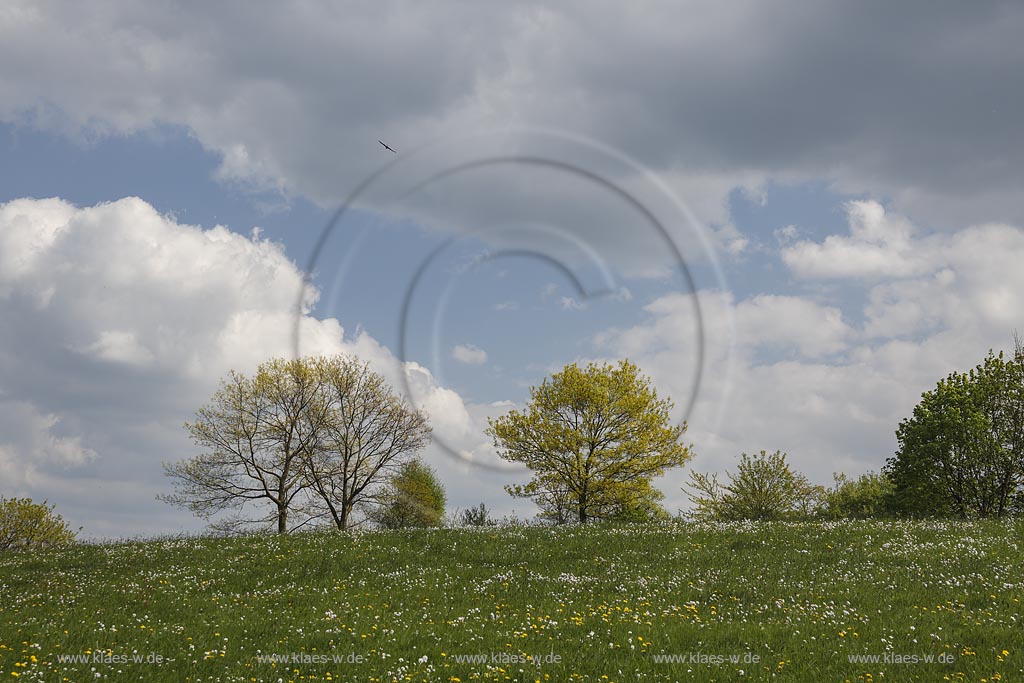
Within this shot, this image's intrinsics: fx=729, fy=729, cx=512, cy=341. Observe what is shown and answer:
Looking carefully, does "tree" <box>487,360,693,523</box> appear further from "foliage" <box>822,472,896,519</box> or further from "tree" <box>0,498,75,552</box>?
"tree" <box>0,498,75,552</box>

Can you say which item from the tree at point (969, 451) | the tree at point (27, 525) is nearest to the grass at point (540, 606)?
the tree at point (969, 451)

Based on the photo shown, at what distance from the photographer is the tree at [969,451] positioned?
31.7m

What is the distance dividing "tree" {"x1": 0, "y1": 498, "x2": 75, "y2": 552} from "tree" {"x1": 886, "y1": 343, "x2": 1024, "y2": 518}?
5043cm

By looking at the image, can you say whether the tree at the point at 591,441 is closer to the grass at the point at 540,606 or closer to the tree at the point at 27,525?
the grass at the point at 540,606

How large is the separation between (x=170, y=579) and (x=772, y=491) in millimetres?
39210

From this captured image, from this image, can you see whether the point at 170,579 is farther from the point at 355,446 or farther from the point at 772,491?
the point at 772,491

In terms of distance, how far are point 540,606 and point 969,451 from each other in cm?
2575

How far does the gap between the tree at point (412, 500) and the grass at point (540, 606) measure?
49.6 feet

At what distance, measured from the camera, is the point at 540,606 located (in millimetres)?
14609

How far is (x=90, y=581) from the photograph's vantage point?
1828cm

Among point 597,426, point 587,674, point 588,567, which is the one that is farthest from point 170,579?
point 597,426

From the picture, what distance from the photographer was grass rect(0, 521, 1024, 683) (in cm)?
1105

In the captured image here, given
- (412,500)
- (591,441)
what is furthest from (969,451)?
(412,500)

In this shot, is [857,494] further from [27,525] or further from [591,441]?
[27,525]
